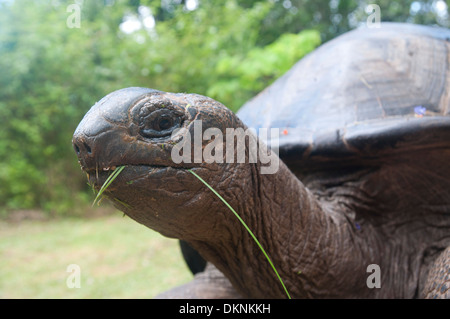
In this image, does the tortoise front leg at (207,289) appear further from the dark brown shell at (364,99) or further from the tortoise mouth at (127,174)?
the tortoise mouth at (127,174)

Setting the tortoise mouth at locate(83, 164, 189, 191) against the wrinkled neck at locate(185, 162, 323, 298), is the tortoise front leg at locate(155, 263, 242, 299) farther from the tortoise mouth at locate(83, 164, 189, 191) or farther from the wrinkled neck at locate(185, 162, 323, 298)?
the tortoise mouth at locate(83, 164, 189, 191)

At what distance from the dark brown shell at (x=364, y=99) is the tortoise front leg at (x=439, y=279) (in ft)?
1.83

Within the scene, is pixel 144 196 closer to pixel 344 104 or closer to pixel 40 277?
pixel 344 104

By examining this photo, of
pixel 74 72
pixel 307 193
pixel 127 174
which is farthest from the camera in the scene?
pixel 74 72

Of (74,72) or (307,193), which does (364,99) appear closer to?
(307,193)

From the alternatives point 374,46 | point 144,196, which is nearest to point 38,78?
point 374,46

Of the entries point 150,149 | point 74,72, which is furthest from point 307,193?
point 74,72

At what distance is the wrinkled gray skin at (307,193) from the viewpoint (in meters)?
1.37

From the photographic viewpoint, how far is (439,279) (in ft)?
6.05

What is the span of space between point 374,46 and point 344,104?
0.62 meters

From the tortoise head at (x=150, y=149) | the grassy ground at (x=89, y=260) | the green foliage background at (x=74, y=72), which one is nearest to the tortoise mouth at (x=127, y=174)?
the tortoise head at (x=150, y=149)

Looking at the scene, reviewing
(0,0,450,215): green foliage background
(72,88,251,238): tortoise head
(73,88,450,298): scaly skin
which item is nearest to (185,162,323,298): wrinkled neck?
(73,88,450,298): scaly skin

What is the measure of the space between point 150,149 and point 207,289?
124cm

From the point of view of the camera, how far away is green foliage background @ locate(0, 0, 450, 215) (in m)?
8.61
